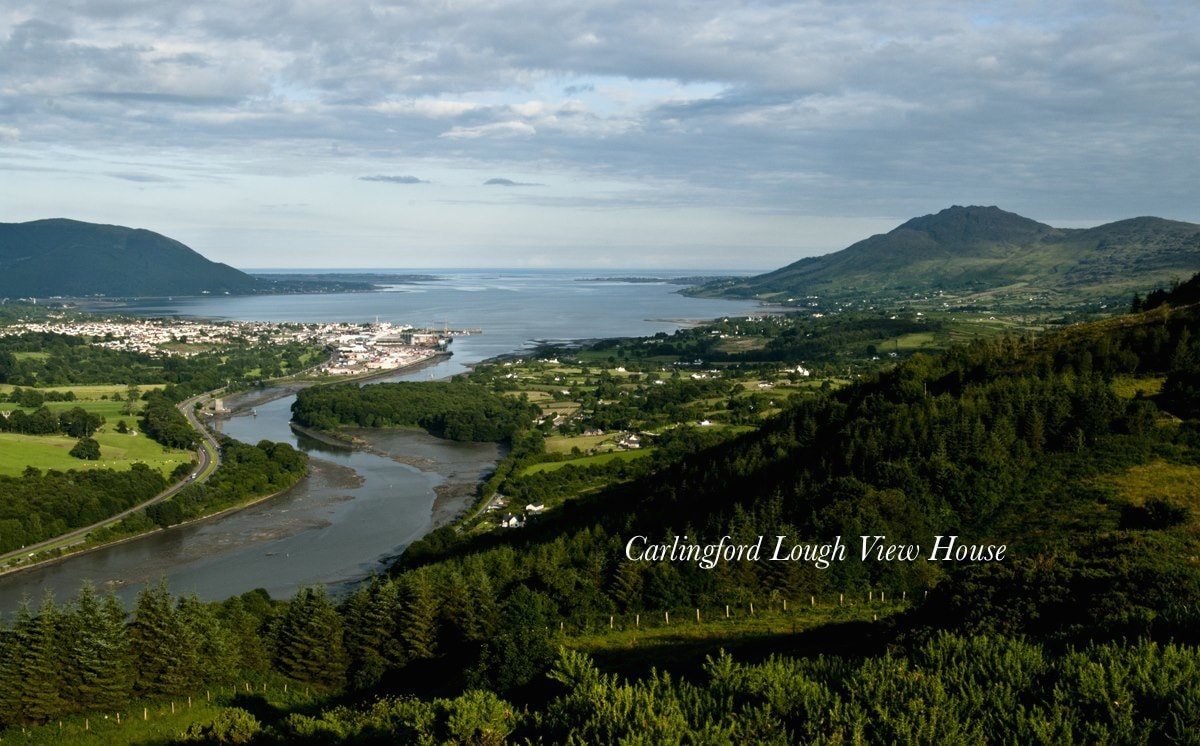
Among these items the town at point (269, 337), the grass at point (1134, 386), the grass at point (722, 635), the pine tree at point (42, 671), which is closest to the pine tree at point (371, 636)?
the grass at point (722, 635)

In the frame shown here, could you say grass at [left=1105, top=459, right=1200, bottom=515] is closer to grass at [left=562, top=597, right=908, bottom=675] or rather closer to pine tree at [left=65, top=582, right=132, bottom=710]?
grass at [left=562, top=597, right=908, bottom=675]

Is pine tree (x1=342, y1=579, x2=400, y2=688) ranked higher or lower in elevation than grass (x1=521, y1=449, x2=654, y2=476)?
higher

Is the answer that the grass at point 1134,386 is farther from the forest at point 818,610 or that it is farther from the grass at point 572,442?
the grass at point 572,442

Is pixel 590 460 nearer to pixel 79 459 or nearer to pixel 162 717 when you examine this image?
pixel 79 459

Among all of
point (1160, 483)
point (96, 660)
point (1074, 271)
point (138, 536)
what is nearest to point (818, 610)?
point (1160, 483)

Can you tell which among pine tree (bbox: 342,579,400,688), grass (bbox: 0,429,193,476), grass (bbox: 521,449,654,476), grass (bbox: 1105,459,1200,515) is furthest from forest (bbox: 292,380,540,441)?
grass (bbox: 1105,459,1200,515)

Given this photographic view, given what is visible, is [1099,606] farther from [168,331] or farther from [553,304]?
[553,304]
